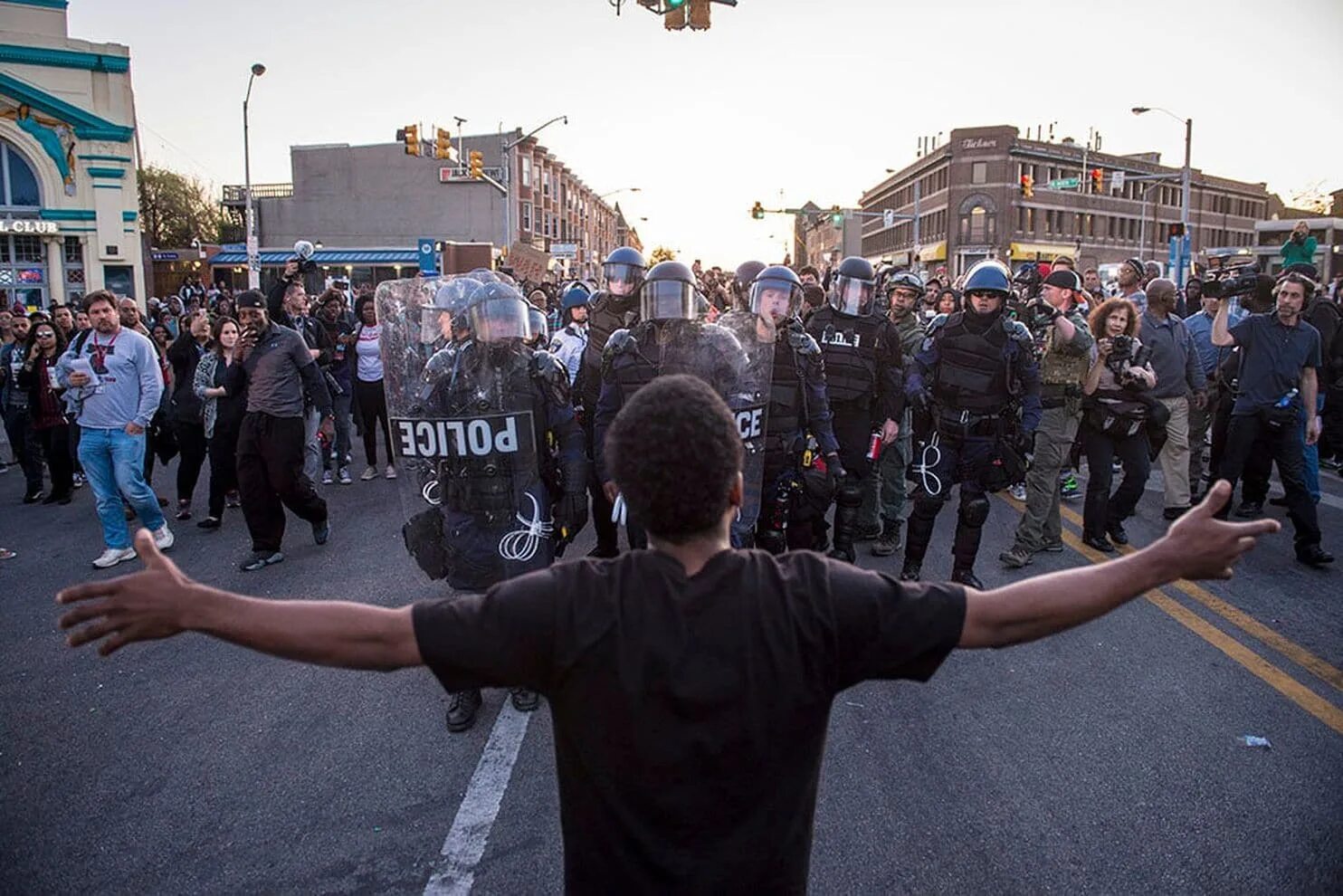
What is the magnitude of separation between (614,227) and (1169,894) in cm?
12030

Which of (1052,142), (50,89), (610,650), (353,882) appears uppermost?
(1052,142)

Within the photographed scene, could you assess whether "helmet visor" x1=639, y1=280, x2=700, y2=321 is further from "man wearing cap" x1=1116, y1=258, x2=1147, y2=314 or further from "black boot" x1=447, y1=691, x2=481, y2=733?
"man wearing cap" x1=1116, y1=258, x2=1147, y2=314

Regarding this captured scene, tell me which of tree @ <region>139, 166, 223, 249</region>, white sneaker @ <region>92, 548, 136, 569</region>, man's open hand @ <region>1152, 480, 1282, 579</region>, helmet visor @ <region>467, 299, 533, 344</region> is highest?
tree @ <region>139, 166, 223, 249</region>

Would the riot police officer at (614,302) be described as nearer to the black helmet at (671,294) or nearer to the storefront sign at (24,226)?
the black helmet at (671,294)

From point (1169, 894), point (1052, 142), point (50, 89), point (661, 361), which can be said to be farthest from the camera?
point (1052, 142)

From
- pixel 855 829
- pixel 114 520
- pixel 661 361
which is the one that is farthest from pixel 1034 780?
pixel 114 520

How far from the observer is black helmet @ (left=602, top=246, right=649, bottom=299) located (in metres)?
6.77

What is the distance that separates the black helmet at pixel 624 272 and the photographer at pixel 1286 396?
462cm

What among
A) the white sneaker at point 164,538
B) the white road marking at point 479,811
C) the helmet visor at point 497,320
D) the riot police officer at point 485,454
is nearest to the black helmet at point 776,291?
the riot police officer at point 485,454

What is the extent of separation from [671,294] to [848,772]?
252 centimetres

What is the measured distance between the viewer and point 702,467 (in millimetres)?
1586

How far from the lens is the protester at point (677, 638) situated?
151cm

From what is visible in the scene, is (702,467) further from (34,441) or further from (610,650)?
(34,441)

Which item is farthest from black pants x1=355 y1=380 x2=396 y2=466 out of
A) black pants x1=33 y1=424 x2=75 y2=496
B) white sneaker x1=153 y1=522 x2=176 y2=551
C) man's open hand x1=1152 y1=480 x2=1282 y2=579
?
man's open hand x1=1152 y1=480 x2=1282 y2=579
